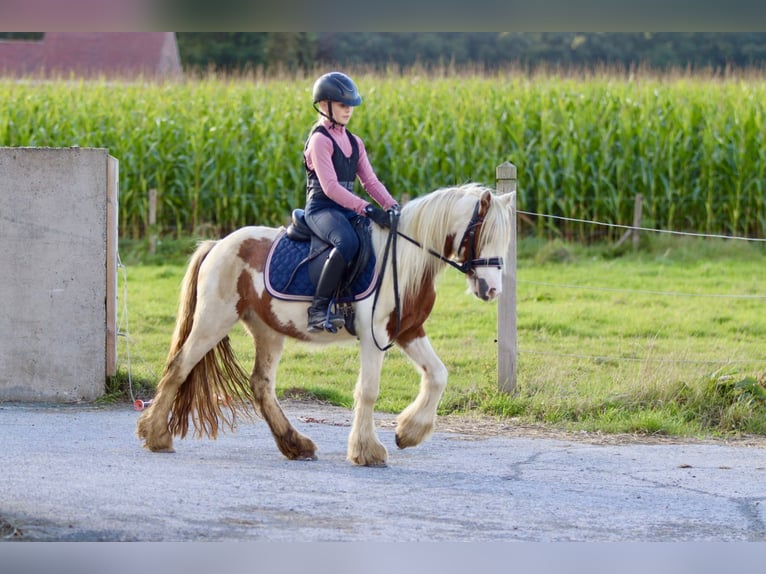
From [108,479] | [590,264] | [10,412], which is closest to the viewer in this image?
[108,479]

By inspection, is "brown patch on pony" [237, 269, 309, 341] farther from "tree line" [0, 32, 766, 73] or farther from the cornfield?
"tree line" [0, 32, 766, 73]

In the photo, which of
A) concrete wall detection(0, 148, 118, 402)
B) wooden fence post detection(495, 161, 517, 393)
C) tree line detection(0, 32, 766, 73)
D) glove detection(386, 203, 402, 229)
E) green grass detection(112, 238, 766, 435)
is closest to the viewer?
glove detection(386, 203, 402, 229)

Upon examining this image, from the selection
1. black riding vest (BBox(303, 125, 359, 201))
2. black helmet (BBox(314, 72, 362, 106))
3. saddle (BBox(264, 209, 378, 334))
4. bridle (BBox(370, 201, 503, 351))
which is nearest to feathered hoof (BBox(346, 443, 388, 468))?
bridle (BBox(370, 201, 503, 351))

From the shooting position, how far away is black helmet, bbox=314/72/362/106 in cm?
621

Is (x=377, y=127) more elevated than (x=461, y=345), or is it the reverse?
(x=377, y=127)

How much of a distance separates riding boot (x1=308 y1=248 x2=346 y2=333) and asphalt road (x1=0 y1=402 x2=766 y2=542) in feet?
2.86

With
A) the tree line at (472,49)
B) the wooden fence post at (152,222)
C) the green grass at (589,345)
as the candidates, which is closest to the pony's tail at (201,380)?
the green grass at (589,345)

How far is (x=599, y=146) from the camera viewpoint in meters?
17.3

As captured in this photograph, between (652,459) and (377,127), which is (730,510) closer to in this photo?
(652,459)

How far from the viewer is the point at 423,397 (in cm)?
658

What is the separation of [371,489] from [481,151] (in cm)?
1238

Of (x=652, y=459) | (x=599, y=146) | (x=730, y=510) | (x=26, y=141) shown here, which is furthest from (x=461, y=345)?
(x=26, y=141)

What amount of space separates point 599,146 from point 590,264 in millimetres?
3170

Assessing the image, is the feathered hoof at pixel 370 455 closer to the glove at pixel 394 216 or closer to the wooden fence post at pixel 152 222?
the glove at pixel 394 216
